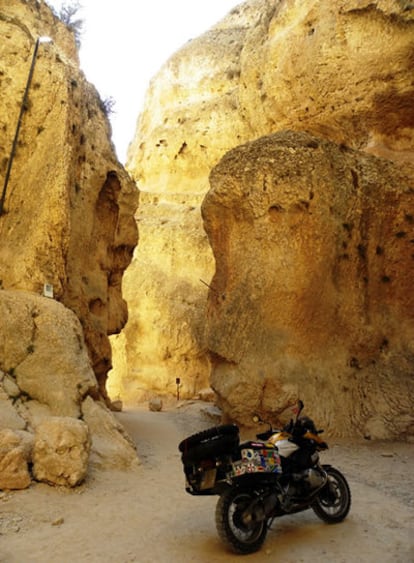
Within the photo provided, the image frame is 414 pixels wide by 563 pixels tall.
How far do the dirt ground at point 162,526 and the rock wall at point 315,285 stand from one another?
3.54 metres

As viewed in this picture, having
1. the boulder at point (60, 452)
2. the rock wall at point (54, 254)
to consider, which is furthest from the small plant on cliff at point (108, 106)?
the boulder at point (60, 452)

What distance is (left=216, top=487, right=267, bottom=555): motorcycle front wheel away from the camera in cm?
415

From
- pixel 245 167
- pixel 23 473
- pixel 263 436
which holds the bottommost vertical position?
pixel 23 473

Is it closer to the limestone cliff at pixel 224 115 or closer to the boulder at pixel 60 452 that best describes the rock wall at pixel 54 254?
the boulder at pixel 60 452

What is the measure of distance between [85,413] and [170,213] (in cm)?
2139

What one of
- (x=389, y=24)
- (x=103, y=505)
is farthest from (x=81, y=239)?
(x=389, y=24)

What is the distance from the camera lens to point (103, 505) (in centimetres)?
567

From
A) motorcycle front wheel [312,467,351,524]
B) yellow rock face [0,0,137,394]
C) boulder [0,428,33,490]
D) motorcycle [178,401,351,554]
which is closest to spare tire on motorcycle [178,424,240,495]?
motorcycle [178,401,351,554]

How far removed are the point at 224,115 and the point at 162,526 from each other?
2650cm

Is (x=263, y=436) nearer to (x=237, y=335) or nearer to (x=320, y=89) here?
(x=237, y=335)

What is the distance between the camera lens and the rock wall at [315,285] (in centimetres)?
1112

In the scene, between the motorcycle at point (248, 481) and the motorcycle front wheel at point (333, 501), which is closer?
the motorcycle at point (248, 481)

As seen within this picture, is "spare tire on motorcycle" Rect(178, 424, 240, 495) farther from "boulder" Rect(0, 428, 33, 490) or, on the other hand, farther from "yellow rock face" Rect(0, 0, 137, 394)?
"yellow rock face" Rect(0, 0, 137, 394)

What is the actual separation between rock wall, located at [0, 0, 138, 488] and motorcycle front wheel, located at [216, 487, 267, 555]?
104 inches
